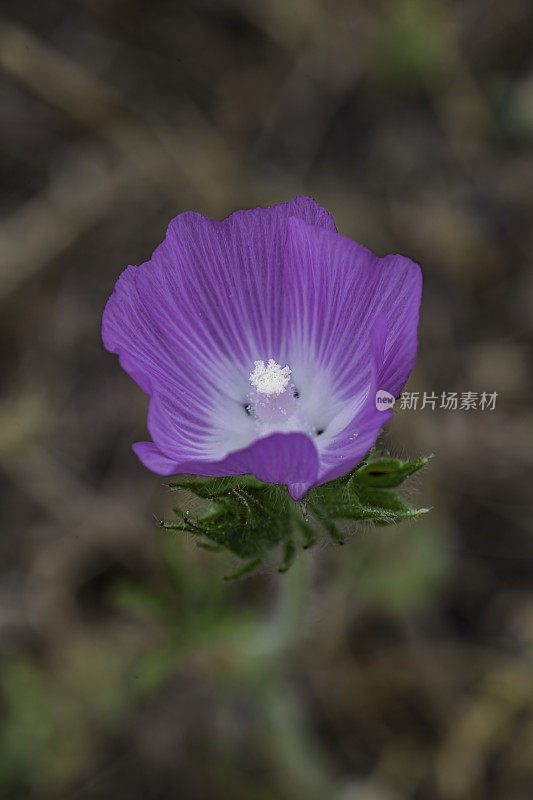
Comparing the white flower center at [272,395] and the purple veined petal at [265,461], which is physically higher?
the white flower center at [272,395]

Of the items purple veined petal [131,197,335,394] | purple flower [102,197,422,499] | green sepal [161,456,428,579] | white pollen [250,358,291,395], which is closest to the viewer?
purple flower [102,197,422,499]

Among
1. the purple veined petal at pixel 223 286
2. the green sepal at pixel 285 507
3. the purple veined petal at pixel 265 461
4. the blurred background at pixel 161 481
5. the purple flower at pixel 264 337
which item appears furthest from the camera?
the blurred background at pixel 161 481

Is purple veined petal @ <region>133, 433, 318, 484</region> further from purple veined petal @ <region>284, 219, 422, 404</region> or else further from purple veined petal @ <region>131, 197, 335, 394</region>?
purple veined petal @ <region>131, 197, 335, 394</region>

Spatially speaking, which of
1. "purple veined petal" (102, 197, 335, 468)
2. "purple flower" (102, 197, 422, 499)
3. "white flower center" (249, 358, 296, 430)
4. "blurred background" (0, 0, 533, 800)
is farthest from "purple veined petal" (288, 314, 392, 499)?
"blurred background" (0, 0, 533, 800)

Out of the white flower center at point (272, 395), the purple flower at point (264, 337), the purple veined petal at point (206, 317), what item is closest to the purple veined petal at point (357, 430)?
the purple flower at point (264, 337)

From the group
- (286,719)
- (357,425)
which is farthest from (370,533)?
(357,425)

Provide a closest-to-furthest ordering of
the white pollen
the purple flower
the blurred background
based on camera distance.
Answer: the purple flower, the white pollen, the blurred background

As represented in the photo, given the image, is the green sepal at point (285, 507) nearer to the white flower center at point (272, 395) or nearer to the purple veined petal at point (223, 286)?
the white flower center at point (272, 395)
